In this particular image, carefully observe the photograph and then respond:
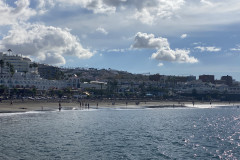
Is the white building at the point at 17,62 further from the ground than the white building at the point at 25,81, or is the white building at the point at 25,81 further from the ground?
the white building at the point at 17,62

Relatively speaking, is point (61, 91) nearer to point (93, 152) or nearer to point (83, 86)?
point (83, 86)

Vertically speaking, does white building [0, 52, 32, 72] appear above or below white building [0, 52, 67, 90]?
above

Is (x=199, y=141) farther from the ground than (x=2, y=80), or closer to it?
closer to it

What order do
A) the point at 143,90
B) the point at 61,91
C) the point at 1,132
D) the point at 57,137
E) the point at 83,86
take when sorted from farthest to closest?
the point at 143,90
the point at 83,86
the point at 61,91
the point at 1,132
the point at 57,137

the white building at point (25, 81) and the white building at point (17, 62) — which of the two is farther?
the white building at point (17, 62)

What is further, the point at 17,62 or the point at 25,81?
the point at 17,62

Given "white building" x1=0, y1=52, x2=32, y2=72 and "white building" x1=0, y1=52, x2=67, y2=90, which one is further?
"white building" x1=0, y1=52, x2=32, y2=72

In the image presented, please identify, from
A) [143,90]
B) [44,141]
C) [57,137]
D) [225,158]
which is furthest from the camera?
[143,90]

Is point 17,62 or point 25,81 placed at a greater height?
point 17,62

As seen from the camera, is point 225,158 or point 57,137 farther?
point 57,137

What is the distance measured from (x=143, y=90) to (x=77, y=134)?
148076mm

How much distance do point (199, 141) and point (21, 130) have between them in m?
25.4

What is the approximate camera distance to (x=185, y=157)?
3036cm

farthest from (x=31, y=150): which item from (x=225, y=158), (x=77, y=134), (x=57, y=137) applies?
(x=225, y=158)
